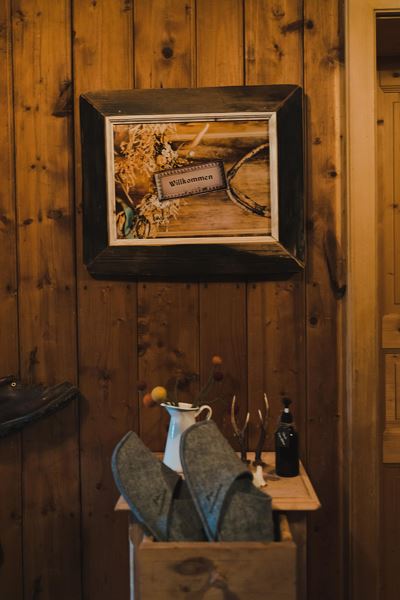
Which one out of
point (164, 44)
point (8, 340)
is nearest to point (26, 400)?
point (8, 340)

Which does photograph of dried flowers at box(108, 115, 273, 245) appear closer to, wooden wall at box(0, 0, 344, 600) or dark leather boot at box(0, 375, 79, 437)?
wooden wall at box(0, 0, 344, 600)

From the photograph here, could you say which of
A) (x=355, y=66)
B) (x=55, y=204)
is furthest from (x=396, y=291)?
(x=55, y=204)

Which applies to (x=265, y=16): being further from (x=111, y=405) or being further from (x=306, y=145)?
(x=111, y=405)

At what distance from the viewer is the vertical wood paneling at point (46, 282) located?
1720 mm

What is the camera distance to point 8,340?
1737 millimetres

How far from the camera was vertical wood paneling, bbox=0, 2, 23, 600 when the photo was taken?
1728 millimetres

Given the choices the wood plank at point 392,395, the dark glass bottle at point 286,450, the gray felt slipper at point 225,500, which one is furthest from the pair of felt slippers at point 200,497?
the wood plank at point 392,395

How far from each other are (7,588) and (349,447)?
1.20 metres

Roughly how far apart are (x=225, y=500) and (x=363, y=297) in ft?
2.58

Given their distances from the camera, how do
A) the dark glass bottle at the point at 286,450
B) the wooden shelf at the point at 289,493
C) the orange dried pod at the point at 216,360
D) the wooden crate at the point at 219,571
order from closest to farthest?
the wooden crate at the point at 219,571 → the wooden shelf at the point at 289,493 → the dark glass bottle at the point at 286,450 → the orange dried pod at the point at 216,360

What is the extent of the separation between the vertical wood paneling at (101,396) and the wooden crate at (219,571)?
584 millimetres

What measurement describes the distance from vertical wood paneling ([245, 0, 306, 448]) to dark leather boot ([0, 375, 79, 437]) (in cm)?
60

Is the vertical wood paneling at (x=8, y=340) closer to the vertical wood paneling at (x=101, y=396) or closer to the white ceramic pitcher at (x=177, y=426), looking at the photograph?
the vertical wood paneling at (x=101, y=396)

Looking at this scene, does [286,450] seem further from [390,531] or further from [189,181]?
[189,181]
